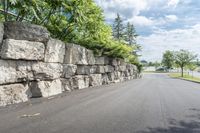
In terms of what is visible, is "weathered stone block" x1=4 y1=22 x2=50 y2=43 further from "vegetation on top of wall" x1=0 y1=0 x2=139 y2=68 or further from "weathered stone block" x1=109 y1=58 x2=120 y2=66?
"weathered stone block" x1=109 y1=58 x2=120 y2=66

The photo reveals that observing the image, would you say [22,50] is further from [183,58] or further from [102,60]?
[183,58]

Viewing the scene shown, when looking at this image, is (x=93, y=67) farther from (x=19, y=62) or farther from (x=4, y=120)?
(x=4, y=120)

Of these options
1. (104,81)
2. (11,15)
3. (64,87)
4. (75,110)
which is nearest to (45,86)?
(64,87)

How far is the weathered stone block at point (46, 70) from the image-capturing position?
7849 millimetres

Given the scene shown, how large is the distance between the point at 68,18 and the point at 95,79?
4144mm

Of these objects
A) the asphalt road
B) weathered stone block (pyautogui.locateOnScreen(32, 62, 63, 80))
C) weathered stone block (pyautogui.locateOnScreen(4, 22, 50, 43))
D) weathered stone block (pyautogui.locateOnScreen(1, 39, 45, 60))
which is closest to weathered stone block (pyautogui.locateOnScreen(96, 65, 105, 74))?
weathered stone block (pyautogui.locateOnScreen(32, 62, 63, 80))

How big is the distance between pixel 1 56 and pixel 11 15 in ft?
10.3

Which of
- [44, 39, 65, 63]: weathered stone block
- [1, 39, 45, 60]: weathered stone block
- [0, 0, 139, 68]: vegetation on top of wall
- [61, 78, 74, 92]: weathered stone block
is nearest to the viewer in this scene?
[1, 39, 45, 60]: weathered stone block

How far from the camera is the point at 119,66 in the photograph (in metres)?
21.4

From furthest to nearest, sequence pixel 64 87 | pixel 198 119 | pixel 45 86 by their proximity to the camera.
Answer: pixel 64 87, pixel 45 86, pixel 198 119

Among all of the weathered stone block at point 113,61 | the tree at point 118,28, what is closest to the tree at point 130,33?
the tree at point 118,28

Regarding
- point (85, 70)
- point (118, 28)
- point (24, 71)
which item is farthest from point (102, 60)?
point (118, 28)

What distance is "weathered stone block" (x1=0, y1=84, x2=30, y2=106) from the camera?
6.33 metres

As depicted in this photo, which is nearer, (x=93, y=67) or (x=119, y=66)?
(x=93, y=67)
